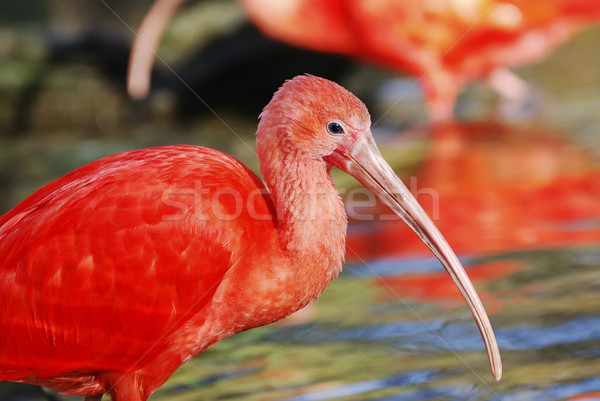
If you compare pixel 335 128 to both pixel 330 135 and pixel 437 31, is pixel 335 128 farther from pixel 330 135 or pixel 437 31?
pixel 437 31

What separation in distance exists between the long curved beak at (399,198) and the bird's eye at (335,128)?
82 millimetres

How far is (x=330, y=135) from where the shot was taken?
399 centimetres

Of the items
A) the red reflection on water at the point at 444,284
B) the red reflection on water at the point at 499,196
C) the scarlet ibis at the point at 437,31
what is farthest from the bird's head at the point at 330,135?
the scarlet ibis at the point at 437,31

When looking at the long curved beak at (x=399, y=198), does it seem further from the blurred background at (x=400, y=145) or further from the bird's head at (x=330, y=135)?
the blurred background at (x=400, y=145)

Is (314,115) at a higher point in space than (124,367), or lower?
higher

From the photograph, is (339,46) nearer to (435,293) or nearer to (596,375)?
(435,293)

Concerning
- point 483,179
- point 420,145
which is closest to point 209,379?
point 483,179

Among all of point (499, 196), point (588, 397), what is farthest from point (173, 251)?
point (499, 196)

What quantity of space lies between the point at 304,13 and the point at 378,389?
5.59 metres

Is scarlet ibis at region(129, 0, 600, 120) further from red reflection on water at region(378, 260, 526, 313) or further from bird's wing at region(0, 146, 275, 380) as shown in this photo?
bird's wing at region(0, 146, 275, 380)

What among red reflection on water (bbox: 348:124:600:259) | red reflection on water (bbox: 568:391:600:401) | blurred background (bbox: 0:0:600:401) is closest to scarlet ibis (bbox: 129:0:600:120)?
blurred background (bbox: 0:0:600:401)

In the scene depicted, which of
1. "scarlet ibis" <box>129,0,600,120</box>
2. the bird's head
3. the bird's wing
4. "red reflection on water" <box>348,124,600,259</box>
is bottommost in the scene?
the bird's wing

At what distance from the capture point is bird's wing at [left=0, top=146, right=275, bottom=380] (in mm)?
3854

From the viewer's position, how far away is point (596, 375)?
168 inches
